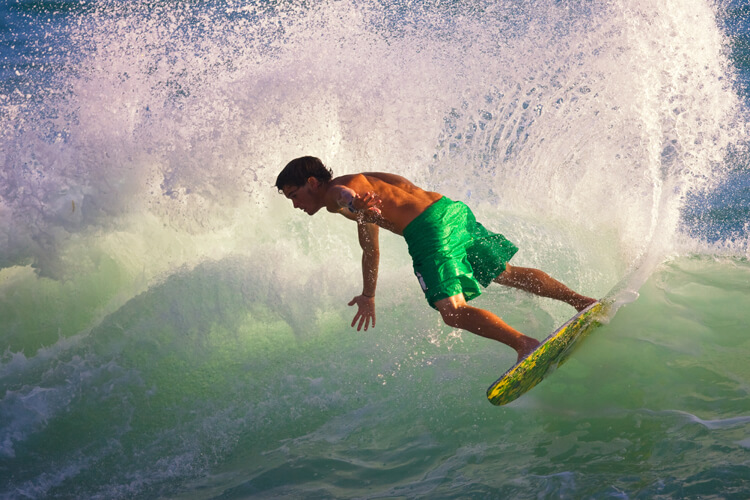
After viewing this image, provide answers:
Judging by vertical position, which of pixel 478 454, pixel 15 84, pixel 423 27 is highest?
pixel 15 84

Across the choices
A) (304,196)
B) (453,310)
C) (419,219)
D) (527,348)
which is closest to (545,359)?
(527,348)

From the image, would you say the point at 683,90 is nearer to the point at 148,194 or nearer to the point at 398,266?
the point at 398,266

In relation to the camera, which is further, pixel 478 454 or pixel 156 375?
→ pixel 156 375

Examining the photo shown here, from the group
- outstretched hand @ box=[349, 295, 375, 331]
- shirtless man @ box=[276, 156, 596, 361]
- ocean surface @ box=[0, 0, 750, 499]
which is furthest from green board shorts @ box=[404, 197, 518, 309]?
ocean surface @ box=[0, 0, 750, 499]

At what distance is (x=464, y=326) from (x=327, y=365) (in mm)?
1416

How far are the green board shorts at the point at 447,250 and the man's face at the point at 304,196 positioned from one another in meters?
0.57

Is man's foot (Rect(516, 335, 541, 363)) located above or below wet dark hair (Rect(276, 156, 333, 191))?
→ below

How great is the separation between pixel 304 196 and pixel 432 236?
0.78 metres

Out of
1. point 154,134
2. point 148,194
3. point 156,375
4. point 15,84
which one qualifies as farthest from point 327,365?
point 15,84

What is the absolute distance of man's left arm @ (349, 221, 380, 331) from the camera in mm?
4230

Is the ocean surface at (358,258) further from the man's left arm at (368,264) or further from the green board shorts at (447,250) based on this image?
the green board shorts at (447,250)

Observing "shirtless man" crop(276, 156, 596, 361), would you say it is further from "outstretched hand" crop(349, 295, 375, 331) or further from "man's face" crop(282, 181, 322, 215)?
"outstretched hand" crop(349, 295, 375, 331)

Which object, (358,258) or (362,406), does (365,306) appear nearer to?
(362,406)

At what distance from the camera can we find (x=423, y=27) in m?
6.82
